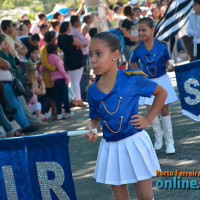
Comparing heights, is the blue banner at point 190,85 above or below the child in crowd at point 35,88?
above

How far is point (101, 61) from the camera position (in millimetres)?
4539

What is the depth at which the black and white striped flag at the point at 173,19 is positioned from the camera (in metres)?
9.86

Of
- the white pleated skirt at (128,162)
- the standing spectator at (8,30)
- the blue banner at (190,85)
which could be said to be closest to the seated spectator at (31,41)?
the standing spectator at (8,30)

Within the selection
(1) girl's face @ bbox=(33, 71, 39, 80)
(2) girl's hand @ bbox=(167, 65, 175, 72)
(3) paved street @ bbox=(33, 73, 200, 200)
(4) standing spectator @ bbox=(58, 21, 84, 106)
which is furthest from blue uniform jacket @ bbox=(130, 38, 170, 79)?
(4) standing spectator @ bbox=(58, 21, 84, 106)

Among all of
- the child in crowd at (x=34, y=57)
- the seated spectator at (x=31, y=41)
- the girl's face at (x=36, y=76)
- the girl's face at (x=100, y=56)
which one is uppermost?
the girl's face at (x=100, y=56)

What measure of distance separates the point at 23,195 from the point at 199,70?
387 centimetres

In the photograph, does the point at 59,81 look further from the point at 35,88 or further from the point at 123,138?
the point at 123,138

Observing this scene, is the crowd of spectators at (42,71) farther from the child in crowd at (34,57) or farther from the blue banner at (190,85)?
the blue banner at (190,85)

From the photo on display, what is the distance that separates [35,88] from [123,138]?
308 inches

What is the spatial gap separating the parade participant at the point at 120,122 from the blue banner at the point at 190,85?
3.25 metres

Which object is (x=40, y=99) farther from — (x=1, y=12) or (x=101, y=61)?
(x=1, y=12)

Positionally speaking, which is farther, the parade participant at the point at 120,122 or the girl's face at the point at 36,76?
the girl's face at the point at 36,76

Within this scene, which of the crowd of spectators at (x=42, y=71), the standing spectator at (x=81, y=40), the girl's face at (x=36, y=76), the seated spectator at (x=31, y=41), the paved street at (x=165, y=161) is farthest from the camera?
the standing spectator at (x=81, y=40)

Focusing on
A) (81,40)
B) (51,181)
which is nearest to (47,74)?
(81,40)
